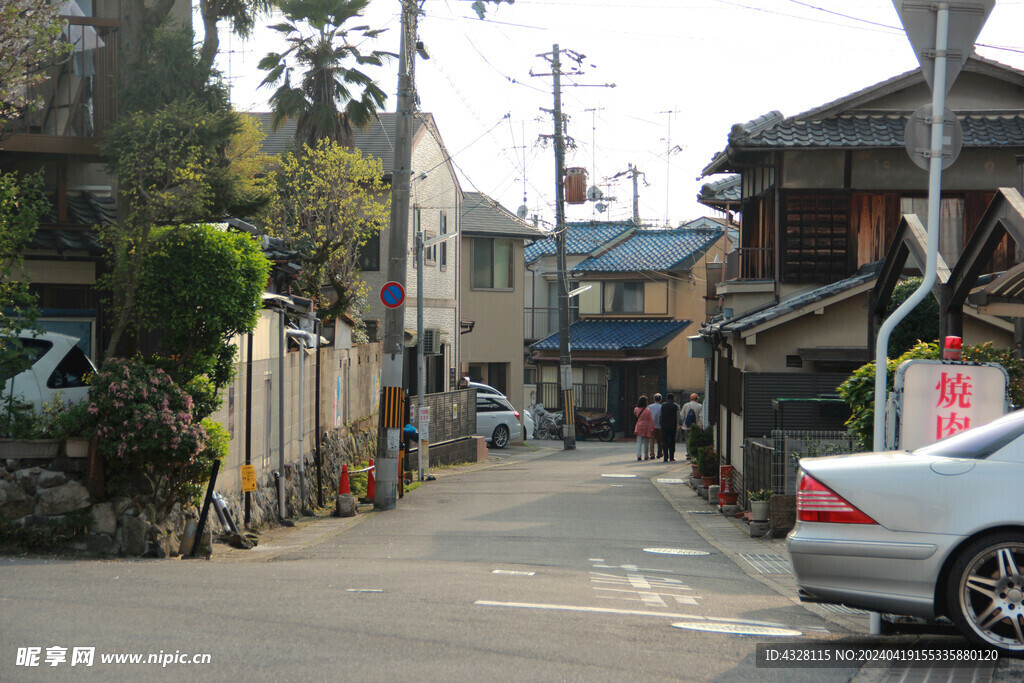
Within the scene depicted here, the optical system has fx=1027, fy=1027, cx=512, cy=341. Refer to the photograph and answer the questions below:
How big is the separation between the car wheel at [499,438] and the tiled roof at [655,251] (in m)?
12.3

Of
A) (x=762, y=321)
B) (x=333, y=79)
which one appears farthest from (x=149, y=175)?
(x=333, y=79)

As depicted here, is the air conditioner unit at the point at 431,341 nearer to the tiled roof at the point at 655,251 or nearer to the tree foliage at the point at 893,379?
the tiled roof at the point at 655,251

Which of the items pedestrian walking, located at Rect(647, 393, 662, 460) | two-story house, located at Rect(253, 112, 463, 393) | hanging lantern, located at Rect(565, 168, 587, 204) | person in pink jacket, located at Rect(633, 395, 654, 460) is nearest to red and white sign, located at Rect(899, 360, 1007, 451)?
person in pink jacket, located at Rect(633, 395, 654, 460)

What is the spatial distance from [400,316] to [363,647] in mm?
12548

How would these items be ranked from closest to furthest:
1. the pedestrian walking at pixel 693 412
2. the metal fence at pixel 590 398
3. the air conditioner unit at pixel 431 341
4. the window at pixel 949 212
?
1. the window at pixel 949 212
2. the pedestrian walking at pixel 693 412
3. the air conditioner unit at pixel 431 341
4. the metal fence at pixel 590 398

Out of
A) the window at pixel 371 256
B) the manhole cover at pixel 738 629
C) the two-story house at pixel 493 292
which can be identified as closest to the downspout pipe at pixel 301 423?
the manhole cover at pixel 738 629

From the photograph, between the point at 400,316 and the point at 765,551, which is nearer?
the point at 765,551

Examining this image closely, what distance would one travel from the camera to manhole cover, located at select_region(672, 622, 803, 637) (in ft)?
22.6

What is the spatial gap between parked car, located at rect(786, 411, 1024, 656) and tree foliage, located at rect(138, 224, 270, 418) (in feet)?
23.0

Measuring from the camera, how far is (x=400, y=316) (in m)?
18.2

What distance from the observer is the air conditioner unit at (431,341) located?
34.6m

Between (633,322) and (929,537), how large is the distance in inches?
1600

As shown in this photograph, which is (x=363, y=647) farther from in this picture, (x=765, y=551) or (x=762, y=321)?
(x=762, y=321)

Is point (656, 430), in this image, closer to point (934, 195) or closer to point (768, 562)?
point (768, 562)
